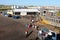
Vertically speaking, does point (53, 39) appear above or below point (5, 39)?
above

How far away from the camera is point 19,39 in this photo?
1532 centimetres

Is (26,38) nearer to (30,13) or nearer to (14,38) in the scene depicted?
(14,38)

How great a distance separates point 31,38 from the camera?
49.8 feet

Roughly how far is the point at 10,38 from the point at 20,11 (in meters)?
31.0

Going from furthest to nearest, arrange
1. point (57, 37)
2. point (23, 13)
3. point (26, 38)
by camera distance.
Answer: point (23, 13) < point (26, 38) < point (57, 37)

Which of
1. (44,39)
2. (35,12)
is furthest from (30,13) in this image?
(44,39)

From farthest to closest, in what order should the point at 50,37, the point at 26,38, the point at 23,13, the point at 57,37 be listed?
1. the point at 23,13
2. the point at 26,38
3. the point at 50,37
4. the point at 57,37

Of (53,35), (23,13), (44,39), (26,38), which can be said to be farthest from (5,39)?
(23,13)

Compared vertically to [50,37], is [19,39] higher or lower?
lower

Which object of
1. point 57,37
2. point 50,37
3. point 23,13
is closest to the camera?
point 57,37

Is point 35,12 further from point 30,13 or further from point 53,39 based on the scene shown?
point 53,39

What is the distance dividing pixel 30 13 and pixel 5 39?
1272 inches

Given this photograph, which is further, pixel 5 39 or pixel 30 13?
pixel 30 13

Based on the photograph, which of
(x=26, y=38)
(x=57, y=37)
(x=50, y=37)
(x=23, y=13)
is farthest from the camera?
(x=23, y=13)
